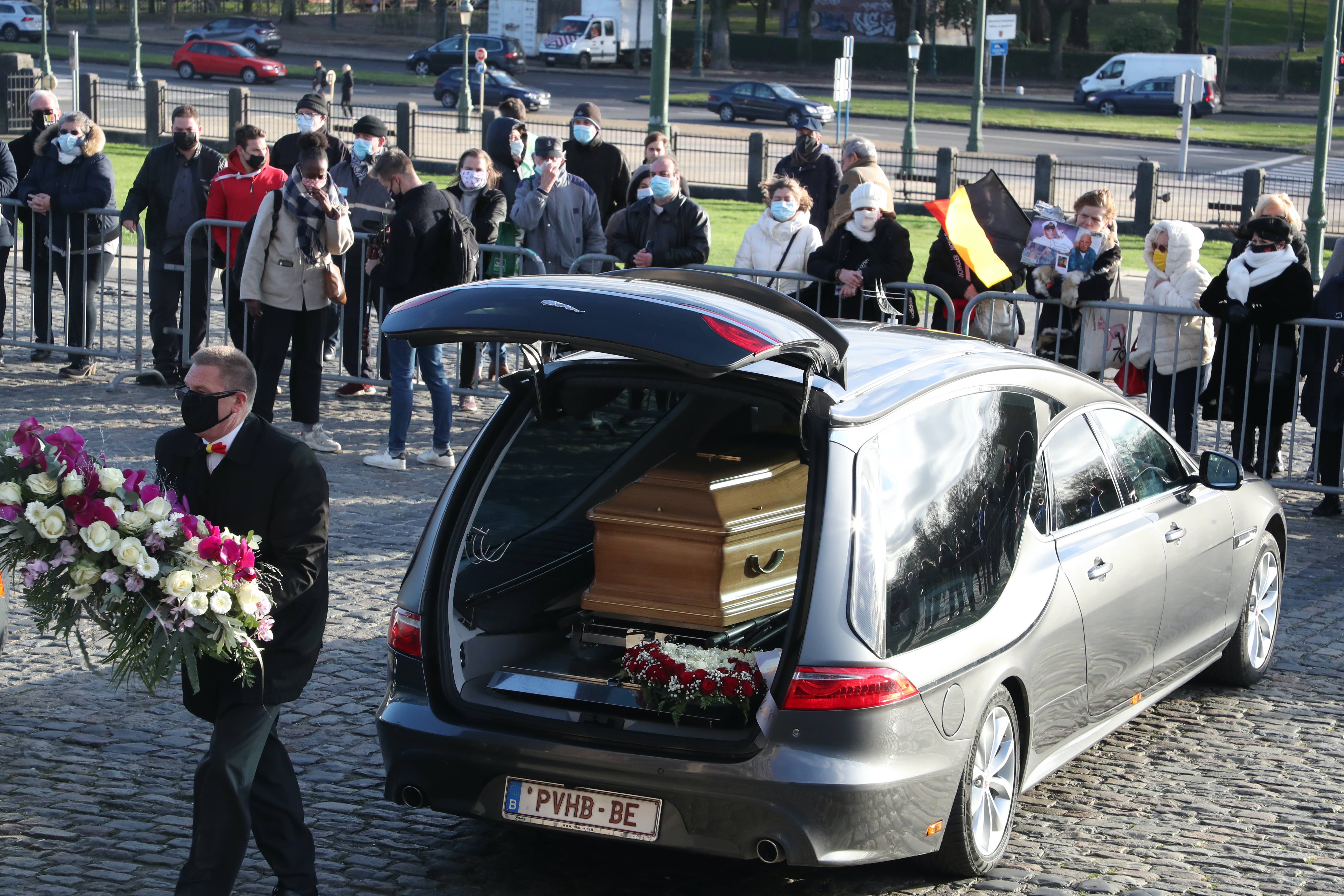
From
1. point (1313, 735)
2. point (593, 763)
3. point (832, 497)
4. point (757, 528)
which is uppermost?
point (832, 497)

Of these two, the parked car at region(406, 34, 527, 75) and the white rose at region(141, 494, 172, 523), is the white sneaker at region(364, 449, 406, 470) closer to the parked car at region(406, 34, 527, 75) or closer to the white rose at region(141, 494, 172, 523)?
the white rose at region(141, 494, 172, 523)

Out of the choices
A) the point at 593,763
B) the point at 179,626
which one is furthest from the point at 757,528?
the point at 179,626

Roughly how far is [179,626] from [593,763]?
3.97 feet

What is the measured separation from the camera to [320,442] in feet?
35.4

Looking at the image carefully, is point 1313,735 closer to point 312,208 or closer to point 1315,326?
point 1315,326

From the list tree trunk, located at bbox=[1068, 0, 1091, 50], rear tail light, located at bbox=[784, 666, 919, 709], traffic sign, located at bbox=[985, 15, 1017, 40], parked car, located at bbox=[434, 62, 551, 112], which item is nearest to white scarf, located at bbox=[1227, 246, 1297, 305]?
rear tail light, located at bbox=[784, 666, 919, 709]

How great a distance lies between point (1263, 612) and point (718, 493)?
324 cm

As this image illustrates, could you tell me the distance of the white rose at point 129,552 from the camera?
4.08 metres

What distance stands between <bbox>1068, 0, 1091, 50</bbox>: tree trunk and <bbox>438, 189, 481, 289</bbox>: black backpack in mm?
65520

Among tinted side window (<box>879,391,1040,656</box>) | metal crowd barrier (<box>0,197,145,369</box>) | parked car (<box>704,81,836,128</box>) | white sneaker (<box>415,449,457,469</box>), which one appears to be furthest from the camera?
parked car (<box>704,81,836,128</box>)

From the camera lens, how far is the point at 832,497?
4.50 metres

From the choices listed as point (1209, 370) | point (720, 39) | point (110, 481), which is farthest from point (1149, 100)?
point (110, 481)

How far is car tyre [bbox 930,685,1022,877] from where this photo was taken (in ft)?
15.7

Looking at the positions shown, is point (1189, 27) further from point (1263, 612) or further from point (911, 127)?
point (1263, 612)
